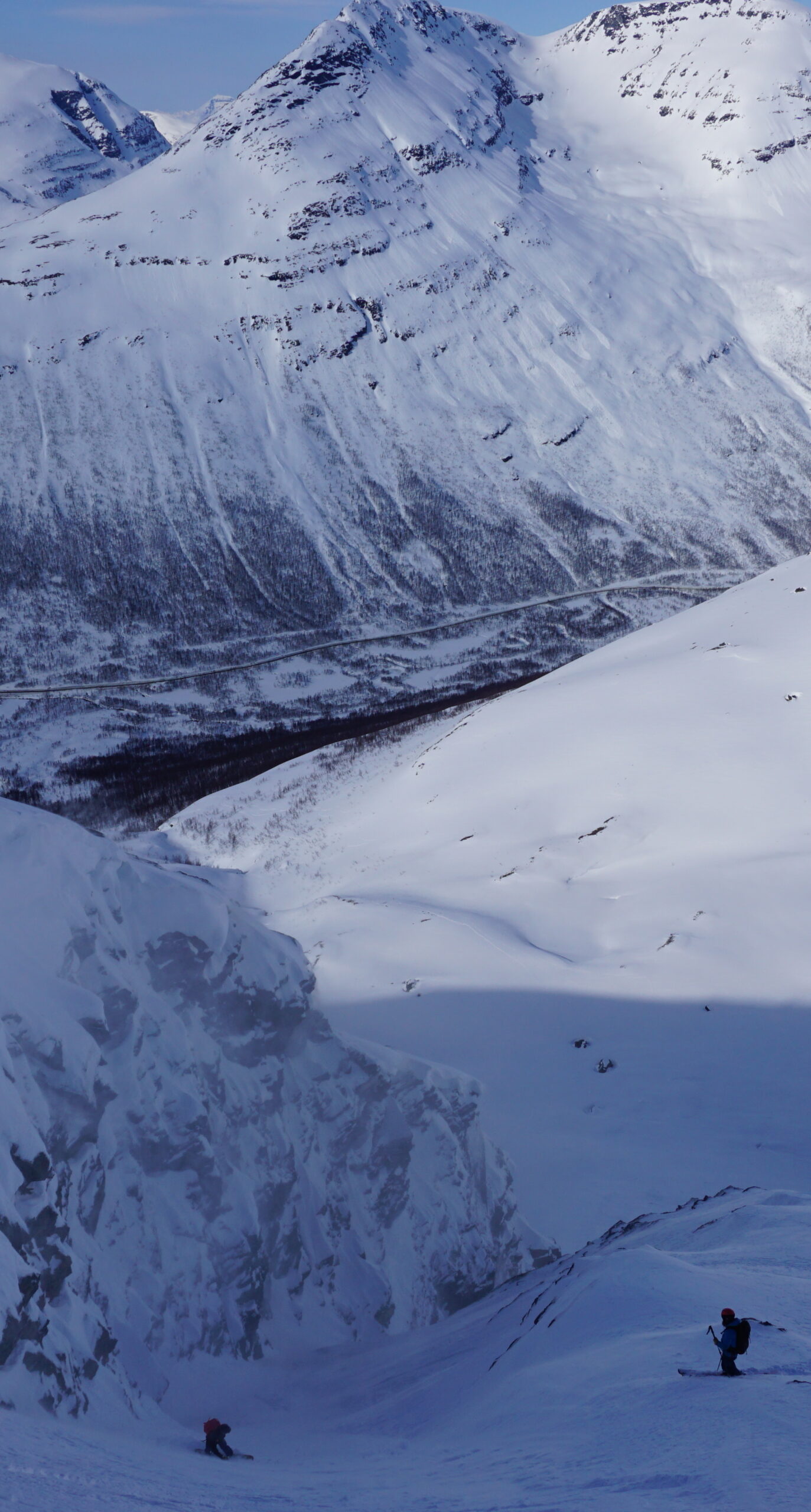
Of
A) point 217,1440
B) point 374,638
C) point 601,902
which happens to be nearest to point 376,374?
point 374,638

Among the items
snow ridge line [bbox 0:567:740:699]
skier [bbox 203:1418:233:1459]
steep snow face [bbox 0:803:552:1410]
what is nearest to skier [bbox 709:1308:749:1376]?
skier [bbox 203:1418:233:1459]

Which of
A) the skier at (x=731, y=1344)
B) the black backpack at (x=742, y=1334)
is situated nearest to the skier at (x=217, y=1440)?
the skier at (x=731, y=1344)

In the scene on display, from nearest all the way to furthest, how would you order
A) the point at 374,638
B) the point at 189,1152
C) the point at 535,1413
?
the point at 535,1413
the point at 189,1152
the point at 374,638

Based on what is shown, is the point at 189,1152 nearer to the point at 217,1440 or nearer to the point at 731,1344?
the point at 217,1440

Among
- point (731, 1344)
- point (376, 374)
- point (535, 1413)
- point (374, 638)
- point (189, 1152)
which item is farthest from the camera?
point (376, 374)

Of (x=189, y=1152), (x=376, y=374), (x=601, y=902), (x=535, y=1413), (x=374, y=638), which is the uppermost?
(x=376, y=374)

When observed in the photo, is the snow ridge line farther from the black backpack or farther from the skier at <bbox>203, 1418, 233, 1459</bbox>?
the black backpack
